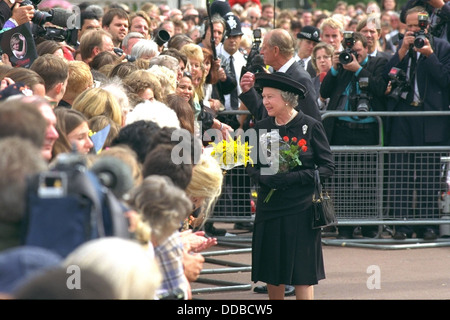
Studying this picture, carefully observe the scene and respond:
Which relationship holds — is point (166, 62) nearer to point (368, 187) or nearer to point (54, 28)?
point (54, 28)

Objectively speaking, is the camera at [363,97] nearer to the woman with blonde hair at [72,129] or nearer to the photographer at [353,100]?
the photographer at [353,100]

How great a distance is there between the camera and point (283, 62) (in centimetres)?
833

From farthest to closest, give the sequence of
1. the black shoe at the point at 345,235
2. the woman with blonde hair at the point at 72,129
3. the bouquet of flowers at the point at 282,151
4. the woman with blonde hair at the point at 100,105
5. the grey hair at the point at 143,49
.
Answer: the black shoe at the point at 345,235 → the grey hair at the point at 143,49 → the bouquet of flowers at the point at 282,151 → the woman with blonde hair at the point at 100,105 → the woman with blonde hair at the point at 72,129

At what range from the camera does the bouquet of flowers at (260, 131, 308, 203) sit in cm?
660

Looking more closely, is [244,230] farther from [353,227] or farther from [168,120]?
[168,120]

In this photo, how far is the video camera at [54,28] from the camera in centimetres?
Result: 854

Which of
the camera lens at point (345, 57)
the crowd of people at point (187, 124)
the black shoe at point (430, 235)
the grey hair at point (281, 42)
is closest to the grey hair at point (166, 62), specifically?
the crowd of people at point (187, 124)

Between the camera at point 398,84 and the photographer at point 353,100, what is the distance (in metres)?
0.11

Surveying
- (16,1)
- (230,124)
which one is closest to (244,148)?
(16,1)

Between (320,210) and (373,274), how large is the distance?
1995 millimetres

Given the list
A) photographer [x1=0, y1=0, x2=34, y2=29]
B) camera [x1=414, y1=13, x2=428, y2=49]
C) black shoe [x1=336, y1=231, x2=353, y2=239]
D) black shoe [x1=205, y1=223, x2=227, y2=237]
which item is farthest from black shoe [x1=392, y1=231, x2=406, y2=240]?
photographer [x1=0, y1=0, x2=34, y2=29]

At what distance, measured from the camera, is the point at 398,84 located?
996 cm

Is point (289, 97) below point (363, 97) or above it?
below

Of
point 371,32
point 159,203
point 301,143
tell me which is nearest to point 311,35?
point 371,32
